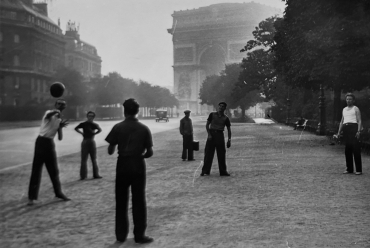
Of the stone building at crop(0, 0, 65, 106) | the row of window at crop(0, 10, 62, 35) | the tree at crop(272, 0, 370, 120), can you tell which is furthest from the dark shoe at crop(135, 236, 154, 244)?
the row of window at crop(0, 10, 62, 35)

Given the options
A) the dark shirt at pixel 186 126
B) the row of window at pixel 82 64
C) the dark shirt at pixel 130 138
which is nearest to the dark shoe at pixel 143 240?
the dark shirt at pixel 130 138

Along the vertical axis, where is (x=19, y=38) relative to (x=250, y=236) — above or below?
above

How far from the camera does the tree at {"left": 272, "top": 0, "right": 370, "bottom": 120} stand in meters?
18.7

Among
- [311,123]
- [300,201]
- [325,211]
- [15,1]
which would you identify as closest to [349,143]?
[300,201]

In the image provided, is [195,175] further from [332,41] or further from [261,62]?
[261,62]

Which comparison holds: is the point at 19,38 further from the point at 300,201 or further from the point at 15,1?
the point at 300,201

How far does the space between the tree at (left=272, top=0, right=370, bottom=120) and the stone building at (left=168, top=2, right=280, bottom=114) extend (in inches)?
3816

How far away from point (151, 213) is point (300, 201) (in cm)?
256

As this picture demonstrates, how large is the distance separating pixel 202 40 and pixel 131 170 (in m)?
123

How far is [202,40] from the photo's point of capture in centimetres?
12675

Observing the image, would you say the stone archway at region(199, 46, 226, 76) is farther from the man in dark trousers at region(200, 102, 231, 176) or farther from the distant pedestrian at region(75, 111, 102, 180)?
the distant pedestrian at region(75, 111, 102, 180)

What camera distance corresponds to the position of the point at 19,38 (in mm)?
23359

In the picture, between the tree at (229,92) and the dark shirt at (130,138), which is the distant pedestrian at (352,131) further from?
the tree at (229,92)

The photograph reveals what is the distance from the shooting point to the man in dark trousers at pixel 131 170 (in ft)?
19.4
